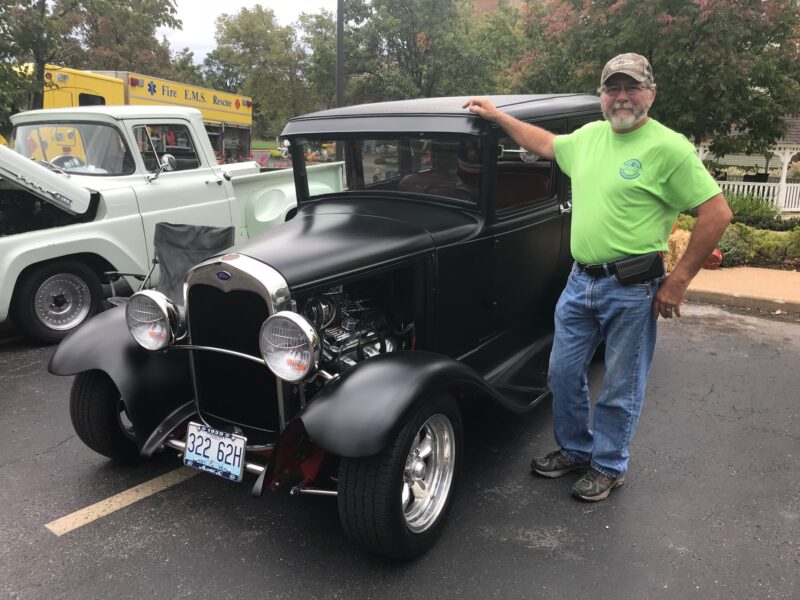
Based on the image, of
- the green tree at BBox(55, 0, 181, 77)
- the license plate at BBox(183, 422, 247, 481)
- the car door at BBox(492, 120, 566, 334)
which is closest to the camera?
the license plate at BBox(183, 422, 247, 481)

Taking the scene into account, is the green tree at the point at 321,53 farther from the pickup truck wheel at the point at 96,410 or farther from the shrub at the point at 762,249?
the pickup truck wheel at the point at 96,410

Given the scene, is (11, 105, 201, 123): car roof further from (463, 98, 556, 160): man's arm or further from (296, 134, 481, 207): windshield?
(463, 98, 556, 160): man's arm

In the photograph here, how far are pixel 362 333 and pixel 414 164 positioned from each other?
1.11 meters

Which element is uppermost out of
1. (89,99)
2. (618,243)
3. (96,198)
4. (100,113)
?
(89,99)

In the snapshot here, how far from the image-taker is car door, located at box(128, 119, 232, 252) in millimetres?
6082

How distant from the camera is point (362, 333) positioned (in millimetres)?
2938

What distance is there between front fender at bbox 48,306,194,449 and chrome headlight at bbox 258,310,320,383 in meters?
0.86

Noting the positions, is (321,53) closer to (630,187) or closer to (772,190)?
(772,190)

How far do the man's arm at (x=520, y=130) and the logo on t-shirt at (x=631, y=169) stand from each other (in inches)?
19.7

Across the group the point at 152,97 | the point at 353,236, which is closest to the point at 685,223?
the point at 353,236

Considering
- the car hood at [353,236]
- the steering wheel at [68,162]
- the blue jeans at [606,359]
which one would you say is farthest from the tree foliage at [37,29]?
the blue jeans at [606,359]

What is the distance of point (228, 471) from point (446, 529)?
1029 millimetres

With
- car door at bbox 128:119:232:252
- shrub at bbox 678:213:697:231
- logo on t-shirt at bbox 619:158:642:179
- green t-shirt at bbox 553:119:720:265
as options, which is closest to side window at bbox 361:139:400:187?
green t-shirt at bbox 553:119:720:265

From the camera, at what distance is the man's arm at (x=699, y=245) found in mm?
2541
